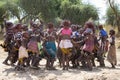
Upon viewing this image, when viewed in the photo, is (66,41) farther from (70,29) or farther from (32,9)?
(32,9)

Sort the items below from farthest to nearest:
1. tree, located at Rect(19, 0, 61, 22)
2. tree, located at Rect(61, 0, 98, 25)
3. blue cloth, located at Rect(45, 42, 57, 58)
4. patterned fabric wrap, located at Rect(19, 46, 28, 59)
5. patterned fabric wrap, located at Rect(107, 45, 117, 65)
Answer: tree, located at Rect(61, 0, 98, 25)
tree, located at Rect(19, 0, 61, 22)
patterned fabric wrap, located at Rect(107, 45, 117, 65)
blue cloth, located at Rect(45, 42, 57, 58)
patterned fabric wrap, located at Rect(19, 46, 28, 59)

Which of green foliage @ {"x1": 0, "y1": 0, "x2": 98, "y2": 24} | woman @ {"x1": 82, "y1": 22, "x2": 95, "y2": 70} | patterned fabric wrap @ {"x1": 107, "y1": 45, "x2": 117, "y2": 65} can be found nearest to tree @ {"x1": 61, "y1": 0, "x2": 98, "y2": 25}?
green foliage @ {"x1": 0, "y1": 0, "x2": 98, "y2": 24}

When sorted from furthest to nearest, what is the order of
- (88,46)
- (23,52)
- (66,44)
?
1. (88,46)
2. (66,44)
3. (23,52)

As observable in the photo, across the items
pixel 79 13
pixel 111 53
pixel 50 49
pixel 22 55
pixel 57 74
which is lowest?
pixel 57 74

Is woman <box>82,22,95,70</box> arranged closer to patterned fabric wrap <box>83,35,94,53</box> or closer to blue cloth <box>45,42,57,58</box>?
patterned fabric wrap <box>83,35,94,53</box>

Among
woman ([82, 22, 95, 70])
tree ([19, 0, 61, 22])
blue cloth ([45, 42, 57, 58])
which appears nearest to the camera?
blue cloth ([45, 42, 57, 58])

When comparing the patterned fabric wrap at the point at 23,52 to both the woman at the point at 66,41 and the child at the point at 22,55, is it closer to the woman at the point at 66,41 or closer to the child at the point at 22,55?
the child at the point at 22,55

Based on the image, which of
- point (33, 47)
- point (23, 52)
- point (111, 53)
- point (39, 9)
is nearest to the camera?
point (23, 52)

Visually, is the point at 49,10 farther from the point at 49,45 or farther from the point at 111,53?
the point at 49,45

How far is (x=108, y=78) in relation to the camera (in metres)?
9.30

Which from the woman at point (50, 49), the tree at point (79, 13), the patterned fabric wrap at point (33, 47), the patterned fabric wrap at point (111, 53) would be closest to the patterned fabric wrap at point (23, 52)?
the patterned fabric wrap at point (33, 47)

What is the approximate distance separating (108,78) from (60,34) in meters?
1.95

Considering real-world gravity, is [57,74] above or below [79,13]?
below

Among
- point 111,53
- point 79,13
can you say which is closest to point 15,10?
point 79,13
